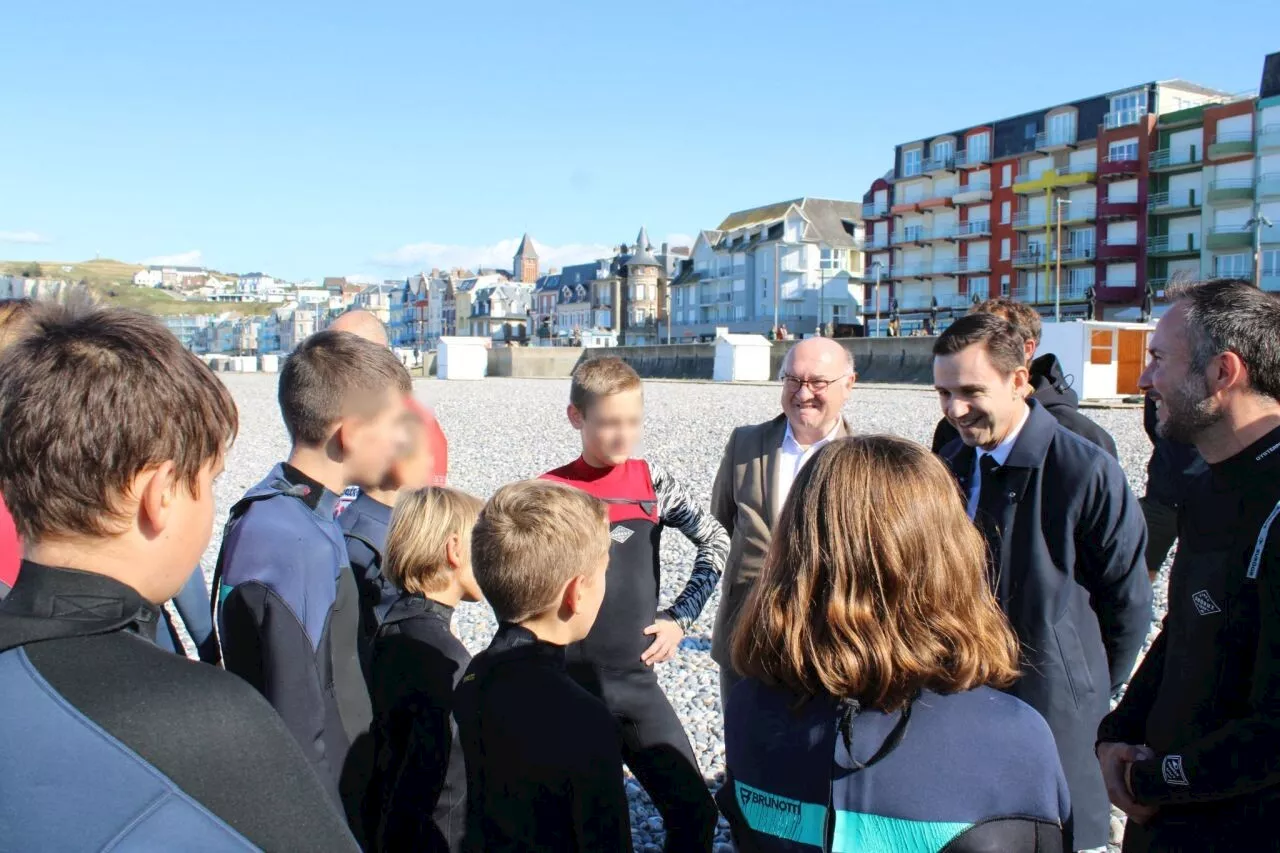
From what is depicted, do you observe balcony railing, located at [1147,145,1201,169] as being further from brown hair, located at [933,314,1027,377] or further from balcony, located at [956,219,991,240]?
brown hair, located at [933,314,1027,377]

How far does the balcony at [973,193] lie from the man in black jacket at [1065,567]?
71170 millimetres

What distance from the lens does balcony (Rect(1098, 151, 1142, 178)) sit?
59156 mm

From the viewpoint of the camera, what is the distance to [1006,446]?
10.9 ft

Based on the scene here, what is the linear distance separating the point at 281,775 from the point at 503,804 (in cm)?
132

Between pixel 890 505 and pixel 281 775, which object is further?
pixel 890 505

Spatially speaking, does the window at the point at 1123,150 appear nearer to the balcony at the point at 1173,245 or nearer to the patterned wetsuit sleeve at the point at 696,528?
the balcony at the point at 1173,245

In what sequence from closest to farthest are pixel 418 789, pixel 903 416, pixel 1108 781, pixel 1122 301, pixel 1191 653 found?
pixel 1191 653 → pixel 1108 781 → pixel 418 789 → pixel 903 416 → pixel 1122 301

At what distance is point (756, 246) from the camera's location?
86812mm

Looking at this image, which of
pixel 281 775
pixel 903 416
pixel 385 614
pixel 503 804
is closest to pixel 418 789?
pixel 385 614

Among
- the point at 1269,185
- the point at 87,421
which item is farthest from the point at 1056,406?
the point at 1269,185

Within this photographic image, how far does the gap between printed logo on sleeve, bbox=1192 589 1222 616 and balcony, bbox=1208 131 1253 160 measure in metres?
61.7

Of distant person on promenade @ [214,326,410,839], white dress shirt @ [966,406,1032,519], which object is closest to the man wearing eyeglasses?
white dress shirt @ [966,406,1032,519]

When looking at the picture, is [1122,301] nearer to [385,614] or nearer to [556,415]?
[556,415]

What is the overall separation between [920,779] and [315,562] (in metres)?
1.58
